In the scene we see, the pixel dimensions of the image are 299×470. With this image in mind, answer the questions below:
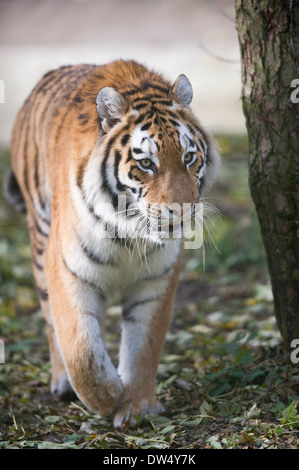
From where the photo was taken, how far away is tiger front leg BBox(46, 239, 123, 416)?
2.80 m

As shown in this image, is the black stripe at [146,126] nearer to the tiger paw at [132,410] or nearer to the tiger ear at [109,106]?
the tiger ear at [109,106]

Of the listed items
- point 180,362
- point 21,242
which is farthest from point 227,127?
point 180,362

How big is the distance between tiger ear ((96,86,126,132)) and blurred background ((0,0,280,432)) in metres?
0.49

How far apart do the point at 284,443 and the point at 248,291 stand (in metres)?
2.45

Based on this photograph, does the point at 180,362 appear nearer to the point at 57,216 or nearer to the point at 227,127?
the point at 57,216

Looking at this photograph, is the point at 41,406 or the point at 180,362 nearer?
the point at 41,406

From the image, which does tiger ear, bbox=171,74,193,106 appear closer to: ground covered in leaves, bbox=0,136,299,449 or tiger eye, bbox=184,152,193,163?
tiger eye, bbox=184,152,193,163

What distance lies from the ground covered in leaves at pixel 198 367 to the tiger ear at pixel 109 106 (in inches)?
38.8

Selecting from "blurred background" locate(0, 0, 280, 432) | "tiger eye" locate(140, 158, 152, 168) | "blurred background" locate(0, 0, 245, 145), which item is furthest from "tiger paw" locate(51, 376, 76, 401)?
"blurred background" locate(0, 0, 245, 145)

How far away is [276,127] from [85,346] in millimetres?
1265

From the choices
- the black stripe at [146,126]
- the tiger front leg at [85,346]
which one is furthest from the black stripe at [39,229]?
the black stripe at [146,126]

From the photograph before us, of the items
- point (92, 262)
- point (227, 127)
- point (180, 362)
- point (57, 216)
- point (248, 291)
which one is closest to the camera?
point (92, 262)

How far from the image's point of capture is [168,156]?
2.50 m

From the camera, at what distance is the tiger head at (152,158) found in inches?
Answer: 97.8
